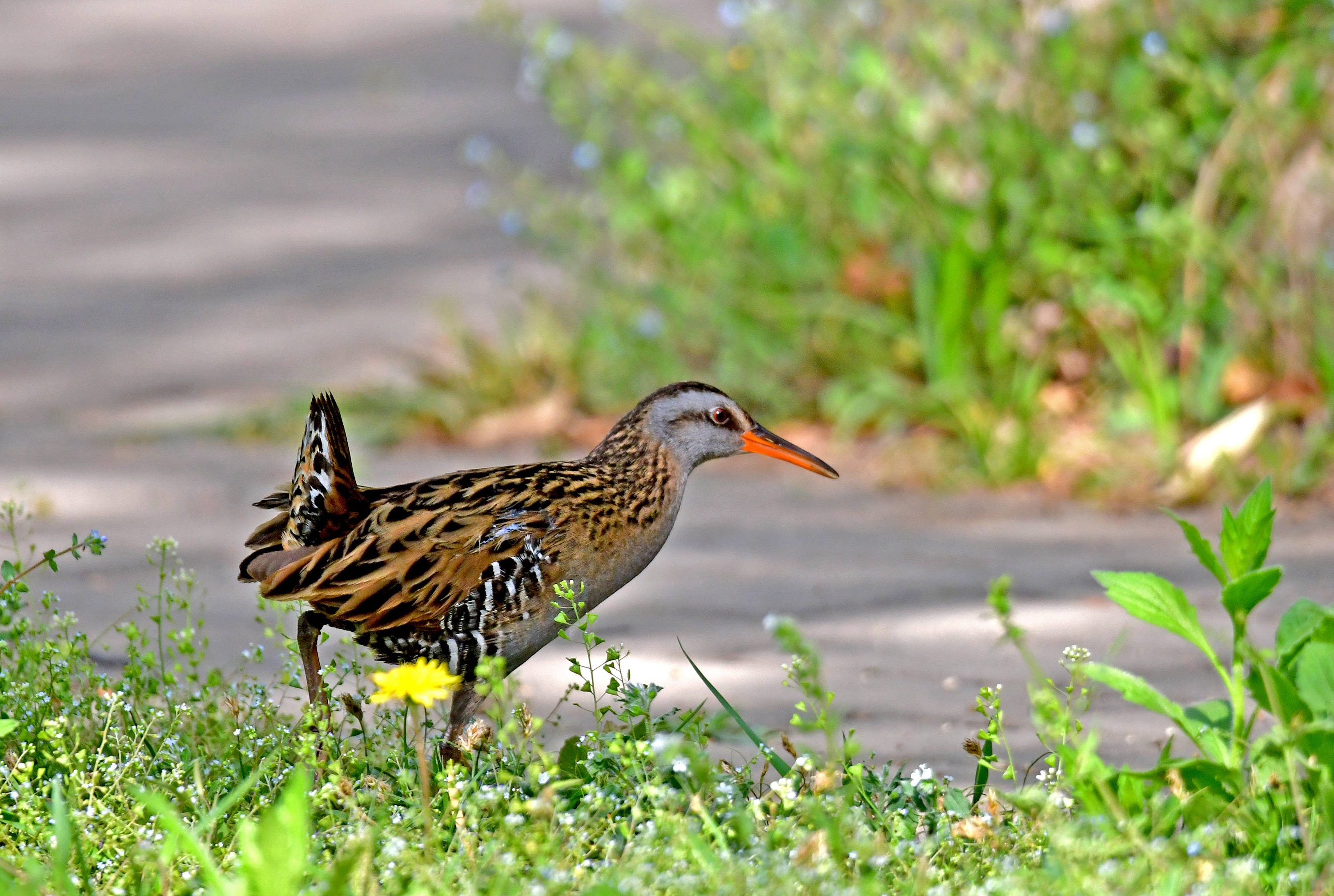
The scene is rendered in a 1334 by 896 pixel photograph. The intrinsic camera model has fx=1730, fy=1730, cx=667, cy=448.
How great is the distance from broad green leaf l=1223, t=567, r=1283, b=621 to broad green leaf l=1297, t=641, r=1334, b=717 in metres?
0.12

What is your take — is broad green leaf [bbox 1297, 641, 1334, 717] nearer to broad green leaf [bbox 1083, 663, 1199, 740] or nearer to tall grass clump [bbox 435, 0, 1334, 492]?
broad green leaf [bbox 1083, 663, 1199, 740]

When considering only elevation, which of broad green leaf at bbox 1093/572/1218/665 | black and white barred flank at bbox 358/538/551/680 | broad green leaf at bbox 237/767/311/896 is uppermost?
black and white barred flank at bbox 358/538/551/680

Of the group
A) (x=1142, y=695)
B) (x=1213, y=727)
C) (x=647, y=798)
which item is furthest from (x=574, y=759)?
(x=1213, y=727)

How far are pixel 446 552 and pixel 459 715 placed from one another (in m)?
0.34

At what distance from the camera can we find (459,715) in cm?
357

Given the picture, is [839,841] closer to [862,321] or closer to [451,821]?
[451,821]

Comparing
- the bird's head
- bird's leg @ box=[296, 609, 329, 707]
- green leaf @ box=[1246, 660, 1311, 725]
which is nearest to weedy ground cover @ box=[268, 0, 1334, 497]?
the bird's head

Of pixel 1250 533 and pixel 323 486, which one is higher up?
pixel 323 486

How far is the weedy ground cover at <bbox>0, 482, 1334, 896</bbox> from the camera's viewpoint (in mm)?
2543

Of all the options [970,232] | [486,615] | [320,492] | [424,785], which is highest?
[970,232]

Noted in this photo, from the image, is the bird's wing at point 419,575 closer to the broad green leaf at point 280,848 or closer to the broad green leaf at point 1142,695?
the broad green leaf at point 280,848

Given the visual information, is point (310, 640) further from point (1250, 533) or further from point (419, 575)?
point (1250, 533)

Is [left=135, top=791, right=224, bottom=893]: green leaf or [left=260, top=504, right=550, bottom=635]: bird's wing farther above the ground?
[left=260, top=504, right=550, bottom=635]: bird's wing

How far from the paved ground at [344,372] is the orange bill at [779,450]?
0.54 m
